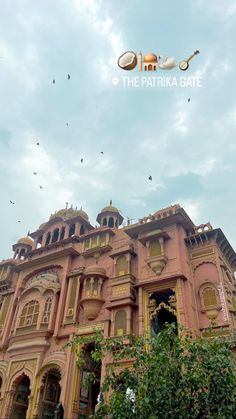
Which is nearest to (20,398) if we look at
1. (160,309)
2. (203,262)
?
(160,309)

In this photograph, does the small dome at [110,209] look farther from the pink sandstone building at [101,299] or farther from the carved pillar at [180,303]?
the carved pillar at [180,303]

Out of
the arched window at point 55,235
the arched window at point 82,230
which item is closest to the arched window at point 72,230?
the arched window at point 82,230

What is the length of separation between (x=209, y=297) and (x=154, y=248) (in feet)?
13.2

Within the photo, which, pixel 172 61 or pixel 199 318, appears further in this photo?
pixel 199 318

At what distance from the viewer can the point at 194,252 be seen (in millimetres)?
20094

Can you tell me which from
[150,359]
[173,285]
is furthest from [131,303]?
[150,359]

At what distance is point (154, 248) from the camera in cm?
2012

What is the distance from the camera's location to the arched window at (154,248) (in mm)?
19828

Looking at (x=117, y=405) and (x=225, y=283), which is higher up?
(x=225, y=283)

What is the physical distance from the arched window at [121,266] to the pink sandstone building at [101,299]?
0.21ft

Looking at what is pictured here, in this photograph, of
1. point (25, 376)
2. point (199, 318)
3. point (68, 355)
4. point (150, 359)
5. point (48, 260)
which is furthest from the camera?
point (48, 260)

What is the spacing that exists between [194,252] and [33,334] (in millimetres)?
10730

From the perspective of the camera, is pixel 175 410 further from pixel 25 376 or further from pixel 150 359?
pixel 25 376

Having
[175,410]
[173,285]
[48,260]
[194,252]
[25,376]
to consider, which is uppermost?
[48,260]
